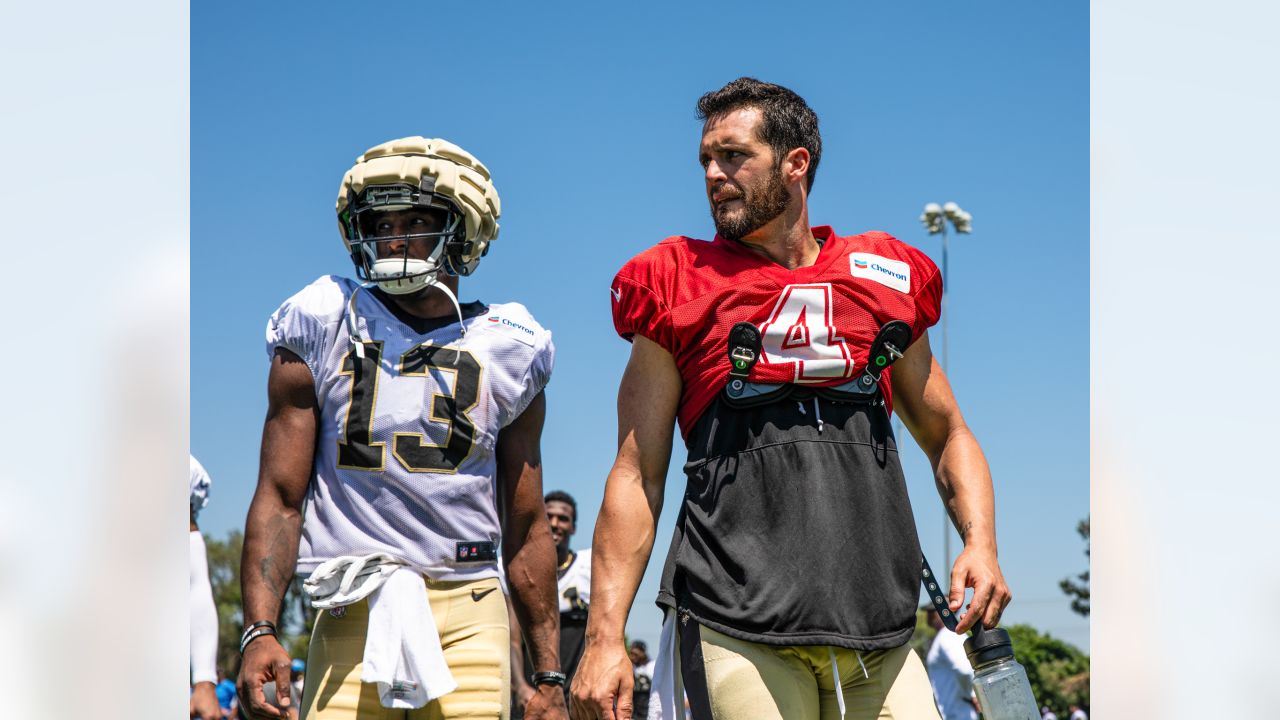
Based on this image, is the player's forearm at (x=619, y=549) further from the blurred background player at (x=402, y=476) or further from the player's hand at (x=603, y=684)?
the blurred background player at (x=402, y=476)

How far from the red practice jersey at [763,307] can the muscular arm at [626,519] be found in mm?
70

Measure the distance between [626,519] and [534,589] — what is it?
119 centimetres

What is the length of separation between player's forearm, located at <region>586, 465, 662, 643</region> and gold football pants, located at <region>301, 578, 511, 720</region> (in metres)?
0.86

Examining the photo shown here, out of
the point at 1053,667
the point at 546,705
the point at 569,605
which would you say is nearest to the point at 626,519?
the point at 546,705

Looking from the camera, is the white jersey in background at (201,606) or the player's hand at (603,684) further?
the white jersey in background at (201,606)

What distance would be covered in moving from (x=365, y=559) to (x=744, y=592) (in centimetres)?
135

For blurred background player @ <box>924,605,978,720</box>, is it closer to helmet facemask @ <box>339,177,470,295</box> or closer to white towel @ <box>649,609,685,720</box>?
helmet facemask @ <box>339,177,470,295</box>

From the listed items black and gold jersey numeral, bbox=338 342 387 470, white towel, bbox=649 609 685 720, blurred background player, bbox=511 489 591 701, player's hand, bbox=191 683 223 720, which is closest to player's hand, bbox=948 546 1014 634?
white towel, bbox=649 609 685 720

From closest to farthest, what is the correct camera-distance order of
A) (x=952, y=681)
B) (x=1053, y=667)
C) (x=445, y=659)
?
(x=445, y=659) → (x=952, y=681) → (x=1053, y=667)

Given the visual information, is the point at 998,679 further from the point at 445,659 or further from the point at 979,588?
the point at 445,659

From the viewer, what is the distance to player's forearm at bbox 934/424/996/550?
12.9 feet

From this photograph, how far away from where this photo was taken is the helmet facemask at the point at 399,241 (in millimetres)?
4777

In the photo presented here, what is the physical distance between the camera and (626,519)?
3.84 metres

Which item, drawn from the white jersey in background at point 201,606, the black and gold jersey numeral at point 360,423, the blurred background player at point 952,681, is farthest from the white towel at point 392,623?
the blurred background player at point 952,681
